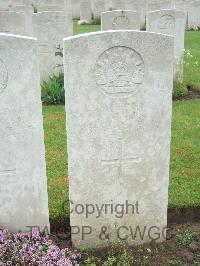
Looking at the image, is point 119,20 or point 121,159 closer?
point 121,159

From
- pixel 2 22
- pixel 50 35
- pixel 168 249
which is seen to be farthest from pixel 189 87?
pixel 168 249

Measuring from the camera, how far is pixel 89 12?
65.9ft

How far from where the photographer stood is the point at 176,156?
586 centimetres

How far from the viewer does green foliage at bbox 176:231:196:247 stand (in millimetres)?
4145

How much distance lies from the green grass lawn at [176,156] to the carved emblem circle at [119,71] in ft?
5.04

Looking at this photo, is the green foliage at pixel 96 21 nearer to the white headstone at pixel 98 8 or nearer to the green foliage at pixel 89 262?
the white headstone at pixel 98 8

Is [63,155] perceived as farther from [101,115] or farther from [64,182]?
[101,115]

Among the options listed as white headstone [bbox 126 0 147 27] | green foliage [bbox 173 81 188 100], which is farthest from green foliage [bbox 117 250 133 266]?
white headstone [bbox 126 0 147 27]

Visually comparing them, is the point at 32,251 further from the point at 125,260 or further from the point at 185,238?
the point at 185,238

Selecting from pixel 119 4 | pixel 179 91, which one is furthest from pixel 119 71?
pixel 119 4

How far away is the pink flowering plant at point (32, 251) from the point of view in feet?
11.8

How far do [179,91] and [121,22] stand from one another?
197 cm

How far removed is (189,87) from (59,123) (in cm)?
341

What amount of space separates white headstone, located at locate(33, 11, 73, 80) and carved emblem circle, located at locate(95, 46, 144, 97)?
5.61 metres
